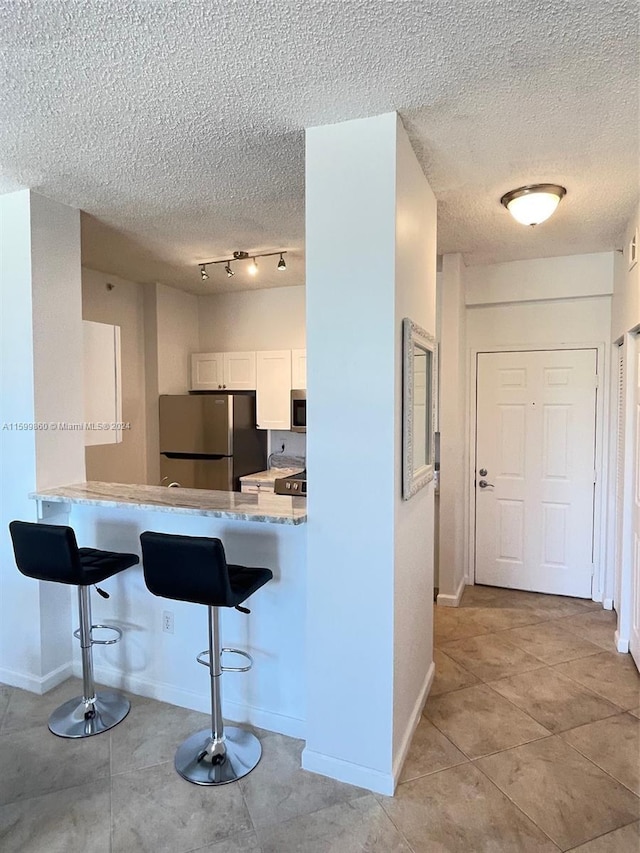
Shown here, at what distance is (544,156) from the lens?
2.30 meters

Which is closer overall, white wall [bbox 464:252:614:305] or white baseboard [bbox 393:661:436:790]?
white baseboard [bbox 393:661:436:790]

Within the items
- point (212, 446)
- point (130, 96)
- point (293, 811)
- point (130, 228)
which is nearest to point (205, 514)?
point (293, 811)

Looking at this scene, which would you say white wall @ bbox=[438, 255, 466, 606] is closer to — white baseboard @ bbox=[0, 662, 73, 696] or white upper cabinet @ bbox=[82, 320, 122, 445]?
white upper cabinet @ bbox=[82, 320, 122, 445]

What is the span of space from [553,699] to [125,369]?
12.9 ft

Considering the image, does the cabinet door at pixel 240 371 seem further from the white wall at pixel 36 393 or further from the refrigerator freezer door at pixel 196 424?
the white wall at pixel 36 393

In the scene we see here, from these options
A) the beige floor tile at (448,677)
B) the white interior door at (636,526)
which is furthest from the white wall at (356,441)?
the white interior door at (636,526)

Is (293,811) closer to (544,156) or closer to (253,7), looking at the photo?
(253,7)

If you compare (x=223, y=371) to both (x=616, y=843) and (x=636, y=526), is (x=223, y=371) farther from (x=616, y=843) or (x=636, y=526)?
(x=616, y=843)

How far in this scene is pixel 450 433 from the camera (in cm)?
390

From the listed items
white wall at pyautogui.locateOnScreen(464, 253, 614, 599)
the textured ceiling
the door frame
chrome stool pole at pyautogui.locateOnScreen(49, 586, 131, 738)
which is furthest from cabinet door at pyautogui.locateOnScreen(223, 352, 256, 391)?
chrome stool pole at pyautogui.locateOnScreen(49, 586, 131, 738)

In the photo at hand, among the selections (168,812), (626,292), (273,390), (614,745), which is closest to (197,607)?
(168,812)

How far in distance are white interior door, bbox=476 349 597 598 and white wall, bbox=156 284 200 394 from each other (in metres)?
2.74

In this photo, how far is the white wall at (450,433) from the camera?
388 cm

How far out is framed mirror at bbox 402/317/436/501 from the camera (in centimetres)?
207
